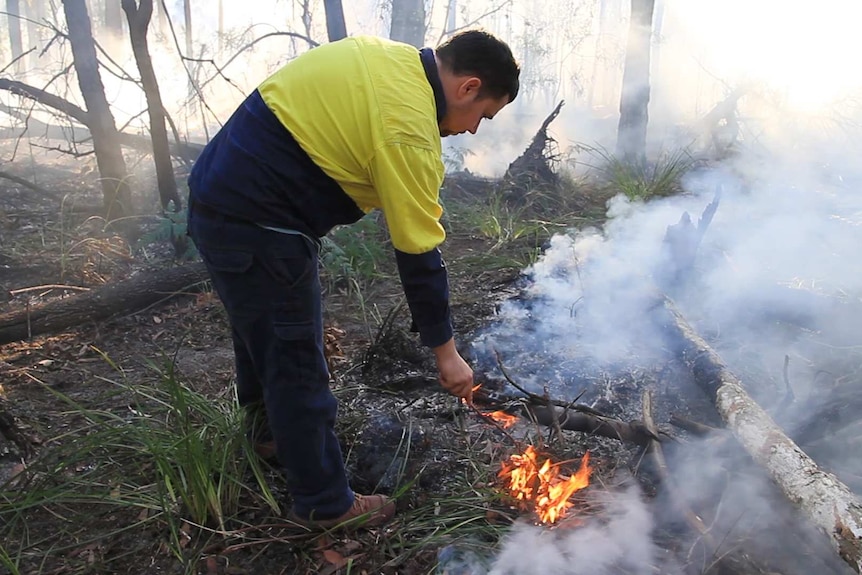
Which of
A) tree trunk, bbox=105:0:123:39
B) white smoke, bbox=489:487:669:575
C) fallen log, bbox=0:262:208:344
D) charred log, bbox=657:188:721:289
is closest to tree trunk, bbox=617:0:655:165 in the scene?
charred log, bbox=657:188:721:289

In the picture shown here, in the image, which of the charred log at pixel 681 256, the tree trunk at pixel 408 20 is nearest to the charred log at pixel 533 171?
the charred log at pixel 681 256

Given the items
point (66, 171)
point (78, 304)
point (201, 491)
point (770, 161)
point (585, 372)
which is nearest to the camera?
point (201, 491)

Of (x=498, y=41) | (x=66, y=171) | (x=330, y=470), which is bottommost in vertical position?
(x=66, y=171)

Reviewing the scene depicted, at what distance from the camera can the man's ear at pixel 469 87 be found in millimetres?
1932

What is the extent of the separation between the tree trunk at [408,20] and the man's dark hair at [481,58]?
9.35 metres

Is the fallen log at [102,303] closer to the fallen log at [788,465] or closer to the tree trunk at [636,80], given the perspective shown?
the fallen log at [788,465]

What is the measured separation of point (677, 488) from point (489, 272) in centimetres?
315

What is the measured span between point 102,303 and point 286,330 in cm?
300

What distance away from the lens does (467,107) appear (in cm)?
199

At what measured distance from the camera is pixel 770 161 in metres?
9.66

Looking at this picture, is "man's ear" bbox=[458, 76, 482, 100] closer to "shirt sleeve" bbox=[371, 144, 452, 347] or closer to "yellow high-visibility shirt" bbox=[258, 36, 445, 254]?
"yellow high-visibility shirt" bbox=[258, 36, 445, 254]

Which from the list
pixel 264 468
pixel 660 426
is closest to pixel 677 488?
pixel 660 426

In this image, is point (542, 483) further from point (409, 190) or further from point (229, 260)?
point (229, 260)

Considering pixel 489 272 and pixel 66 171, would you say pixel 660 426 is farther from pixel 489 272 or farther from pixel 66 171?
pixel 66 171
